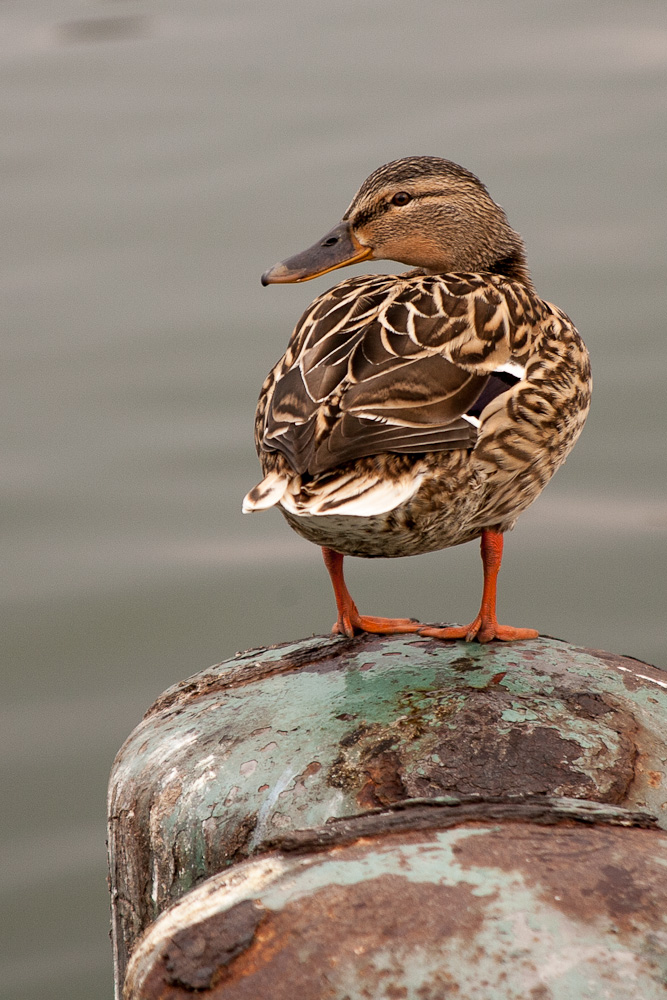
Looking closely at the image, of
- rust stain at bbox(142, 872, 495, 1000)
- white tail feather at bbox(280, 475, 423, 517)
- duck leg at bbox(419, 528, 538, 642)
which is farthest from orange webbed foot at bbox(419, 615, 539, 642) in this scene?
rust stain at bbox(142, 872, 495, 1000)

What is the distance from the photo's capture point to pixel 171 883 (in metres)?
2.45

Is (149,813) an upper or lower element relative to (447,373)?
lower

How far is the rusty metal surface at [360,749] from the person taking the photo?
2.33m

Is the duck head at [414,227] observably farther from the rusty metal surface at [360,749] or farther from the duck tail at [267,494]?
the rusty metal surface at [360,749]

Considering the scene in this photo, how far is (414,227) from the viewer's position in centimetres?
375

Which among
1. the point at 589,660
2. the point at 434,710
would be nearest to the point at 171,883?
the point at 434,710

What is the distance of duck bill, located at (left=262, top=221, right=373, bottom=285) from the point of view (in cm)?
368

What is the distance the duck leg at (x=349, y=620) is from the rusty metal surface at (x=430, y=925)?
1312 millimetres

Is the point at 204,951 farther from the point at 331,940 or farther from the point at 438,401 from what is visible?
the point at 438,401

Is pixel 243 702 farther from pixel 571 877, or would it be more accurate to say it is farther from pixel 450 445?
pixel 571 877

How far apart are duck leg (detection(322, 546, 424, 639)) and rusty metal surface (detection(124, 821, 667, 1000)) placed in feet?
4.30

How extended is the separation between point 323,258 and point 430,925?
2461mm

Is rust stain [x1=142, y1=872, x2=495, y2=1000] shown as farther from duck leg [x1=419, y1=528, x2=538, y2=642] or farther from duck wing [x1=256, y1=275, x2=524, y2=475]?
duck leg [x1=419, y1=528, x2=538, y2=642]

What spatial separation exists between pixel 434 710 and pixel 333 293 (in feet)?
4.49
